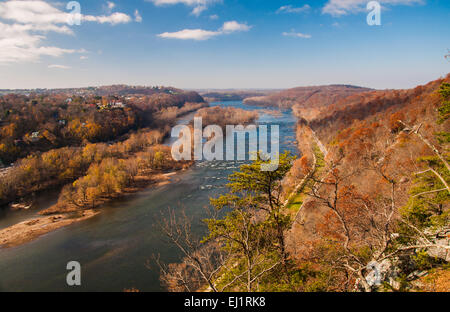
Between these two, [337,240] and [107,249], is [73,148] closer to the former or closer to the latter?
[107,249]

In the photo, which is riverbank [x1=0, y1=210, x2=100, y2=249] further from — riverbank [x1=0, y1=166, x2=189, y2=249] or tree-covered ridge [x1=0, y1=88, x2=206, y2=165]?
tree-covered ridge [x1=0, y1=88, x2=206, y2=165]

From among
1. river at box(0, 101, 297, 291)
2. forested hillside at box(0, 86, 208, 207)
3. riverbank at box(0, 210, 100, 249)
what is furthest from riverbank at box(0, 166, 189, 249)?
forested hillside at box(0, 86, 208, 207)

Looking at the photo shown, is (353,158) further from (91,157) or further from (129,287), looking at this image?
(91,157)

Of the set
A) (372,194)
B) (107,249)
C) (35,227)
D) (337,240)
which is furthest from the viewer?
(35,227)

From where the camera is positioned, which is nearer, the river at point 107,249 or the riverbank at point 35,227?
the river at point 107,249

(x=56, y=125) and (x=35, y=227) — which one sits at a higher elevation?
(x=56, y=125)

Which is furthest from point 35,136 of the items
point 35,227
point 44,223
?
point 35,227

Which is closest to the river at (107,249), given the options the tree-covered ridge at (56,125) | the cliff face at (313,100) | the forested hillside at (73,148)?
the forested hillside at (73,148)

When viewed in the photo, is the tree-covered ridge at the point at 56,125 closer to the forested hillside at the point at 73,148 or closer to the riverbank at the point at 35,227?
the forested hillside at the point at 73,148
